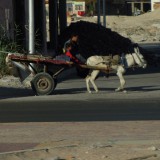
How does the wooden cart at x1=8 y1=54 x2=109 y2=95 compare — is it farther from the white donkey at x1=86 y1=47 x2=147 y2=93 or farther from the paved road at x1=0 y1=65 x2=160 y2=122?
the paved road at x1=0 y1=65 x2=160 y2=122

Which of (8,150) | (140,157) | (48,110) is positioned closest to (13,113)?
(48,110)

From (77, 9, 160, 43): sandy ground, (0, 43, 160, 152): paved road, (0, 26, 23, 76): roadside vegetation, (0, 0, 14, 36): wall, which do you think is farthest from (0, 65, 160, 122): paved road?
(77, 9, 160, 43): sandy ground

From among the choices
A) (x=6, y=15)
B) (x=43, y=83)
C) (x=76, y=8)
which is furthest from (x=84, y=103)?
(x=76, y=8)

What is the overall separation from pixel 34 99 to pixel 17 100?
0.52m

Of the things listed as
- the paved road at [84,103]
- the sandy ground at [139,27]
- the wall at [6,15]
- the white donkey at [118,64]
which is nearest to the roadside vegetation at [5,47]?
the wall at [6,15]

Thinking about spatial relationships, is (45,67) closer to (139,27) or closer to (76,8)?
(139,27)

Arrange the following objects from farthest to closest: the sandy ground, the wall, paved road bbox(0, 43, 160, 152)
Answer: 1. the sandy ground
2. the wall
3. paved road bbox(0, 43, 160, 152)

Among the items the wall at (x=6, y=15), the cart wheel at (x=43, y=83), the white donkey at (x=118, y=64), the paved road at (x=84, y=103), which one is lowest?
the paved road at (x=84, y=103)

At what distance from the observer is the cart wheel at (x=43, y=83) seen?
19.6 meters

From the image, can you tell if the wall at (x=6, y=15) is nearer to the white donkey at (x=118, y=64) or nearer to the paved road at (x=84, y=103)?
the paved road at (x=84, y=103)

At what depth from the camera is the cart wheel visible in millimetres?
19594

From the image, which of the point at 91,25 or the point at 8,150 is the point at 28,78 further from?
the point at 91,25

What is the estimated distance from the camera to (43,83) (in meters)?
19.7

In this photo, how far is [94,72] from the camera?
20.1 metres
